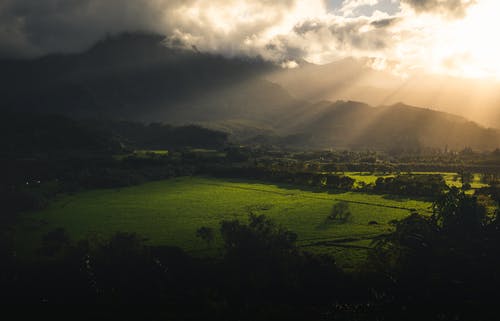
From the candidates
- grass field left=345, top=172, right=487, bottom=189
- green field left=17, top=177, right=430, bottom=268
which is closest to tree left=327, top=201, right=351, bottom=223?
green field left=17, top=177, right=430, bottom=268

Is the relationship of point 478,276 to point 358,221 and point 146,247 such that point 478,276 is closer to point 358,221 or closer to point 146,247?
point 358,221

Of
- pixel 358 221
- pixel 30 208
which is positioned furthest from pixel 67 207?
pixel 358 221

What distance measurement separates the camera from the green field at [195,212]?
91.1 m

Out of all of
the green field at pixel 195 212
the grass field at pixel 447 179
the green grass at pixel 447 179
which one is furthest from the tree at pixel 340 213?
the grass field at pixel 447 179

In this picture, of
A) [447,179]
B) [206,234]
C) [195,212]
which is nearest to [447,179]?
[447,179]

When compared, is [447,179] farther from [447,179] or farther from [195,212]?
[195,212]

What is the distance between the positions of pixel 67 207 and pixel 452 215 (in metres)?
103

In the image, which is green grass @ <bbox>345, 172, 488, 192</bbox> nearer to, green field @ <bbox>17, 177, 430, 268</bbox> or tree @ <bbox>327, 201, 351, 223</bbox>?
green field @ <bbox>17, 177, 430, 268</bbox>

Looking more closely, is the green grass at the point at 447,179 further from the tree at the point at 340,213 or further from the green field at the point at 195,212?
the tree at the point at 340,213

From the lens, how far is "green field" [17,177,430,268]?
9106cm

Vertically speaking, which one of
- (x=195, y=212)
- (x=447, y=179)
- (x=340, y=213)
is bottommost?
(x=195, y=212)

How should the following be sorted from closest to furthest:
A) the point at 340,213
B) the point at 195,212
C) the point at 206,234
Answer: the point at 206,234
the point at 340,213
the point at 195,212

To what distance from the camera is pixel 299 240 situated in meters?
85.4

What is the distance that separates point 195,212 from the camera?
112 meters
